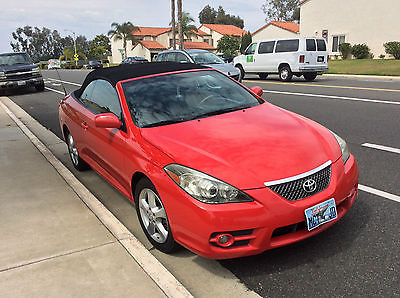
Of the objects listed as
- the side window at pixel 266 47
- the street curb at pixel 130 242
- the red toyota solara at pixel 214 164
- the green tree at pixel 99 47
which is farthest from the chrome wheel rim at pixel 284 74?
the green tree at pixel 99 47

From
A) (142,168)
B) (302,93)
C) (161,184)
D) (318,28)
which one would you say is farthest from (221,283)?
(318,28)

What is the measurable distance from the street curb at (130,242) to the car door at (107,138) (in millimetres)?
341

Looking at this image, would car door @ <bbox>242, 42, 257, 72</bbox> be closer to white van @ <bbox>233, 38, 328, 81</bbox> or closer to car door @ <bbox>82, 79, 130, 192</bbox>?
white van @ <bbox>233, 38, 328, 81</bbox>

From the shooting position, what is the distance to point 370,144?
235 inches

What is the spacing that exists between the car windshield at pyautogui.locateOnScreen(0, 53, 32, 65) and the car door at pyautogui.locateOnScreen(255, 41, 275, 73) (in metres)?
11.5

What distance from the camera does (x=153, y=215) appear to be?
3141 millimetres

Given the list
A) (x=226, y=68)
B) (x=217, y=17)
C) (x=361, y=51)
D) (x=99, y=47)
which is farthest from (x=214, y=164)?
(x=217, y=17)

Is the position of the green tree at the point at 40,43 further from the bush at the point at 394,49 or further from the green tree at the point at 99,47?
the bush at the point at 394,49

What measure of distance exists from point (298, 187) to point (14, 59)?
58.3ft

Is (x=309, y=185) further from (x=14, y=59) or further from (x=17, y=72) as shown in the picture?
(x=14, y=59)

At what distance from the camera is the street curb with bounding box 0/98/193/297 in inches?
104

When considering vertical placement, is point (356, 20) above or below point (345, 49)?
above

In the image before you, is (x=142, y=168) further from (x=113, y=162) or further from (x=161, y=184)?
(x=113, y=162)

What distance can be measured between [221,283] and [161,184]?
2.90ft
